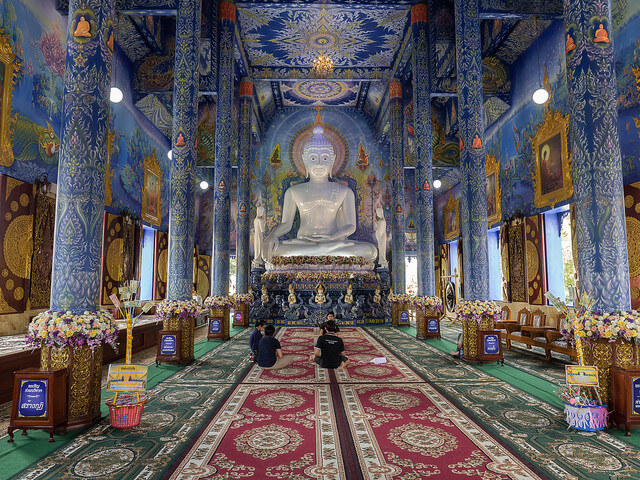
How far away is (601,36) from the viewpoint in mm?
4273

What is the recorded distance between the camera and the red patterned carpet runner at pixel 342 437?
2777 millimetres

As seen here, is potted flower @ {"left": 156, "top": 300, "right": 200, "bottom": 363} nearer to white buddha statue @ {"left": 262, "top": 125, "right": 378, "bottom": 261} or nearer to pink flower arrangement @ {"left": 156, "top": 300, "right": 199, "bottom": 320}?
pink flower arrangement @ {"left": 156, "top": 300, "right": 199, "bottom": 320}

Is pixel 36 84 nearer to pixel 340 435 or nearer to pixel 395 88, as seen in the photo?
pixel 340 435

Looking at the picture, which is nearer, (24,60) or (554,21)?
(24,60)

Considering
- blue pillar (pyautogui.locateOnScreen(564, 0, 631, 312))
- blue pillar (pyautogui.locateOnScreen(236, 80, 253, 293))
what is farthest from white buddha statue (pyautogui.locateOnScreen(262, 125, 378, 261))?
blue pillar (pyautogui.locateOnScreen(564, 0, 631, 312))

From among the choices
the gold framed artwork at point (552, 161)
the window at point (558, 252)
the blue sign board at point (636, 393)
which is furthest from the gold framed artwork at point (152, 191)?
the blue sign board at point (636, 393)

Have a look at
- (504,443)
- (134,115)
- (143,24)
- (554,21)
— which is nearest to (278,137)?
(134,115)

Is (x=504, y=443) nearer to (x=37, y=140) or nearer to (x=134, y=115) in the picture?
(x=37, y=140)

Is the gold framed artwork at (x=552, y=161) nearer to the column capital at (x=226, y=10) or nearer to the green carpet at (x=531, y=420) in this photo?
the green carpet at (x=531, y=420)

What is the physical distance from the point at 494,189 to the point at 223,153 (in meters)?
7.33

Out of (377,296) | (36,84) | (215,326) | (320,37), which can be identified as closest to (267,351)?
(215,326)

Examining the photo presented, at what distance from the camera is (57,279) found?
3.84m

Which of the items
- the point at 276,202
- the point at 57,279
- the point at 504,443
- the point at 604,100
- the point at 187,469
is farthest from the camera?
the point at 276,202

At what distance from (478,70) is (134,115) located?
8.70 metres
